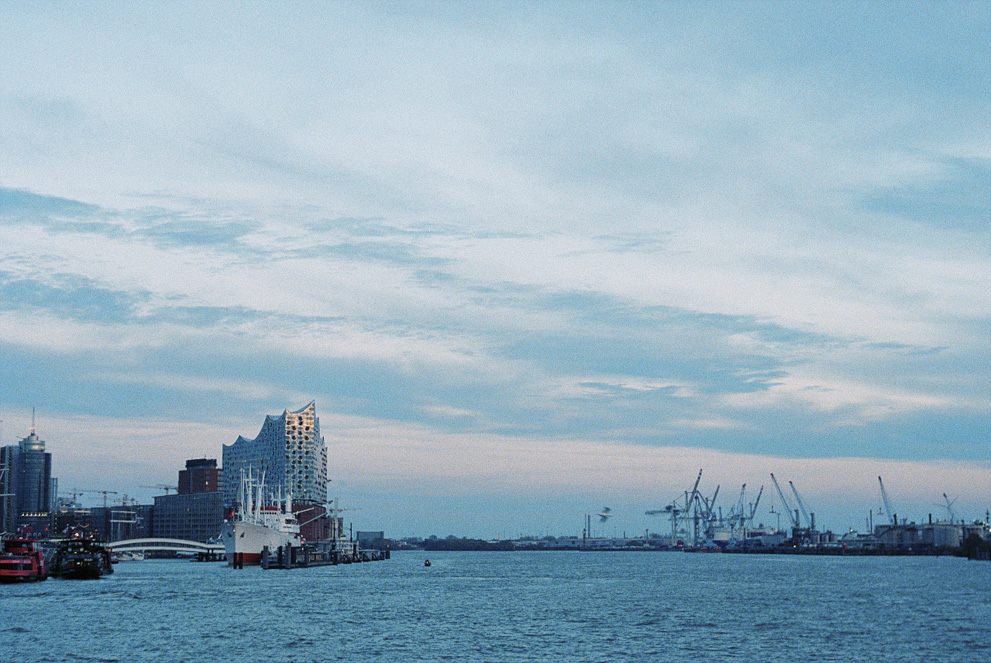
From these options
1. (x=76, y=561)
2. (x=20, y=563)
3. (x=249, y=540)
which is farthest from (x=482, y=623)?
(x=249, y=540)

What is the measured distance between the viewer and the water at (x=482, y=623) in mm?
60656

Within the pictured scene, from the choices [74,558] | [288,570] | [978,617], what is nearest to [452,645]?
[978,617]

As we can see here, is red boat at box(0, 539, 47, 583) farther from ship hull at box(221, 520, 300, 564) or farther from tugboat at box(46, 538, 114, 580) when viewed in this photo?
ship hull at box(221, 520, 300, 564)

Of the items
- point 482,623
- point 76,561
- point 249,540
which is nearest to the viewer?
point 482,623

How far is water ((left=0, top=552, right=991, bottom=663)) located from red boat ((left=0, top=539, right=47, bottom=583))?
3.32 metres

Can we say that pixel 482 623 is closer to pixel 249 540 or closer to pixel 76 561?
pixel 76 561

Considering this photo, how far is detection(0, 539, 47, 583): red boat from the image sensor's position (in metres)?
117

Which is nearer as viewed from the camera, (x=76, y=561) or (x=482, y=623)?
(x=482, y=623)

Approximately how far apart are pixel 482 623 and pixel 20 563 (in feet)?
213

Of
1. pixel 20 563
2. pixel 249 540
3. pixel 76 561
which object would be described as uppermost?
pixel 20 563

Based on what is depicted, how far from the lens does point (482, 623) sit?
259 feet

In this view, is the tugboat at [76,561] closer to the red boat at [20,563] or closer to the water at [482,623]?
the red boat at [20,563]

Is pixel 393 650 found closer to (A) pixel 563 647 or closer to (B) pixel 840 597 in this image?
(A) pixel 563 647

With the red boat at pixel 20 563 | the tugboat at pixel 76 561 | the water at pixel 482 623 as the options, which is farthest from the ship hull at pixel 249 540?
the red boat at pixel 20 563
